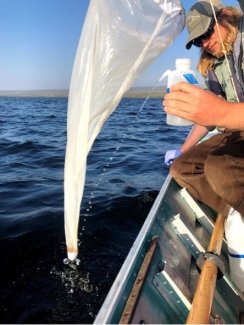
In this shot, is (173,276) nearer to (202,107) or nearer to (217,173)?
(217,173)

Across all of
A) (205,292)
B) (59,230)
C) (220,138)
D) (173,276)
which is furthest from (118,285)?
(59,230)

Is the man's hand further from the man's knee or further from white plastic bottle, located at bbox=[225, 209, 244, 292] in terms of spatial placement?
white plastic bottle, located at bbox=[225, 209, 244, 292]

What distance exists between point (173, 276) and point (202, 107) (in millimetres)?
1533

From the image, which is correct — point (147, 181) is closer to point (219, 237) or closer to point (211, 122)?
point (219, 237)

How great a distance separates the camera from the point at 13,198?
671 centimetres

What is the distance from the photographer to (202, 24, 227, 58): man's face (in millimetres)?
3018

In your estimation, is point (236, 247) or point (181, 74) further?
point (181, 74)

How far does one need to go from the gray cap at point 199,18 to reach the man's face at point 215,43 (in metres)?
0.12

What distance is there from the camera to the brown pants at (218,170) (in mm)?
2865

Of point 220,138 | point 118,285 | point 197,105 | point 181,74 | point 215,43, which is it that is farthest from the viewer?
point 181,74

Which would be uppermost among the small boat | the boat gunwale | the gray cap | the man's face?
the gray cap

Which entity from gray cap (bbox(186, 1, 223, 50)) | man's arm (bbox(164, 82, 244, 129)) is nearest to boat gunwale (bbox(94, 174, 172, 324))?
man's arm (bbox(164, 82, 244, 129))

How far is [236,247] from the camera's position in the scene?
287 cm

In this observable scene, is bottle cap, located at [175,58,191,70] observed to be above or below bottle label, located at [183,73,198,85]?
above
